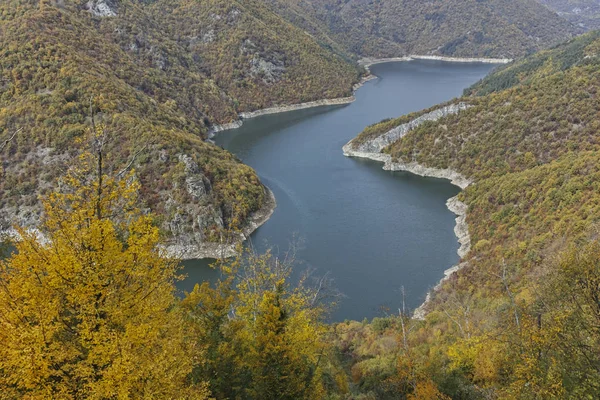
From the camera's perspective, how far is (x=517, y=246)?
43.6m

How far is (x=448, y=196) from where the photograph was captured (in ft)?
234

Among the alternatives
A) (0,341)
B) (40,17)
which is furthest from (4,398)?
(40,17)

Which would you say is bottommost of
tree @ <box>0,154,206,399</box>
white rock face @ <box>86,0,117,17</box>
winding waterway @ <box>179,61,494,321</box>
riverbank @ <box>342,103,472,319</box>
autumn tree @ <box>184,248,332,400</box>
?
winding waterway @ <box>179,61,494,321</box>

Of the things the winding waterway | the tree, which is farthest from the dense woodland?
the winding waterway

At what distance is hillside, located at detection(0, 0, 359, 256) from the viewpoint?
6029 centimetres

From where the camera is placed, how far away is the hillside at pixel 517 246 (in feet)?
39.8

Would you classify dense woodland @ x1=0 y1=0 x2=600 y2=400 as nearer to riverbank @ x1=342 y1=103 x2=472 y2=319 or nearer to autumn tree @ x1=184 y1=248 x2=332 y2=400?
autumn tree @ x1=184 y1=248 x2=332 y2=400

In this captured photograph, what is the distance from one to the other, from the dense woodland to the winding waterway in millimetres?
4110

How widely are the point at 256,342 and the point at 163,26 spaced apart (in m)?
155

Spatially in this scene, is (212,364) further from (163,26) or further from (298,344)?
(163,26)

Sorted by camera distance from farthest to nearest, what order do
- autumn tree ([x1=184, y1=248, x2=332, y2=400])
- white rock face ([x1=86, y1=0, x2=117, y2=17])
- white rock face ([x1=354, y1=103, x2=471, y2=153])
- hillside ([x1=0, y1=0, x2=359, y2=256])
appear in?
white rock face ([x1=86, y1=0, x2=117, y2=17])
white rock face ([x1=354, y1=103, x2=471, y2=153])
hillside ([x1=0, y1=0, x2=359, y2=256])
autumn tree ([x1=184, y1=248, x2=332, y2=400])

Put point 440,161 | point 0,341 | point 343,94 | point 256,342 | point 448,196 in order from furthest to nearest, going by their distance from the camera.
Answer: point 343,94, point 440,161, point 448,196, point 256,342, point 0,341

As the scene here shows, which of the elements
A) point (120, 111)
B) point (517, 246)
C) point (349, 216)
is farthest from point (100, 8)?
point (517, 246)

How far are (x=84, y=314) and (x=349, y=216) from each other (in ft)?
184
